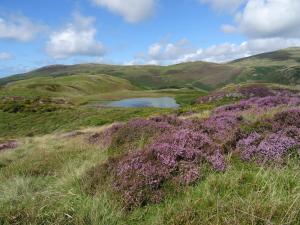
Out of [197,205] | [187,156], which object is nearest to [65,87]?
[187,156]

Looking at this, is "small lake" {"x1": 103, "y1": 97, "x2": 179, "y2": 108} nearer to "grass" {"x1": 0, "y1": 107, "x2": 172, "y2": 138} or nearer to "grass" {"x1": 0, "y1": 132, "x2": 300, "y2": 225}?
"grass" {"x1": 0, "y1": 107, "x2": 172, "y2": 138}

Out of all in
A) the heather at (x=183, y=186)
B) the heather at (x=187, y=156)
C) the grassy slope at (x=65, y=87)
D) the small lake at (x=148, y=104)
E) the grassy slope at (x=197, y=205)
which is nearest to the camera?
the grassy slope at (x=197, y=205)

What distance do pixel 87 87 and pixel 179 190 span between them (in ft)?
549

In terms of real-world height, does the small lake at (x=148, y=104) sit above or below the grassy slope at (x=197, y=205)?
below

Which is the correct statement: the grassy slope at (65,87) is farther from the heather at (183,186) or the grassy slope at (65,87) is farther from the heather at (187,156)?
the heather at (183,186)

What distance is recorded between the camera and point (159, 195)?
655 centimetres

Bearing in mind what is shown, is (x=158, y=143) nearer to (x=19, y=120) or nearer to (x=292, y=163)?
(x=292, y=163)

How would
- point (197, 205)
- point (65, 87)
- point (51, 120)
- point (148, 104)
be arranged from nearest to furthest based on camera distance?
1. point (197, 205)
2. point (51, 120)
3. point (148, 104)
4. point (65, 87)

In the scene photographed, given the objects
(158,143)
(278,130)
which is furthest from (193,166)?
(278,130)

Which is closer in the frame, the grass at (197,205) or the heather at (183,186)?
the grass at (197,205)

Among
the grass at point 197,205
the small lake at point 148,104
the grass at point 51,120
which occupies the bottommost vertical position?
the small lake at point 148,104

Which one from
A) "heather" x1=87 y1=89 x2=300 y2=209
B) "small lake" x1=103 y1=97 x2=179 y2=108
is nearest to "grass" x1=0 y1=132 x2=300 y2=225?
"heather" x1=87 y1=89 x2=300 y2=209

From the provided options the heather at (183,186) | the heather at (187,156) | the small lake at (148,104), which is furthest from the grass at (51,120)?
the heather at (183,186)

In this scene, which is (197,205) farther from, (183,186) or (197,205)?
(183,186)
